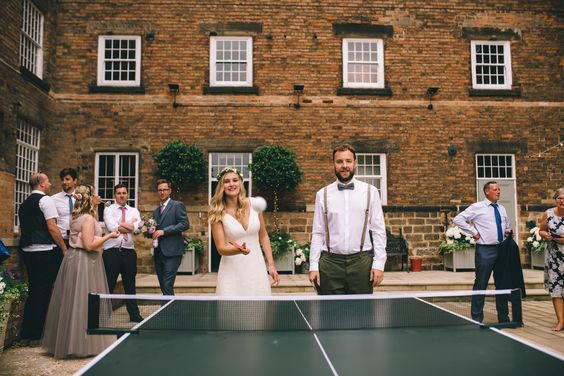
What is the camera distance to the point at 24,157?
1088 centimetres

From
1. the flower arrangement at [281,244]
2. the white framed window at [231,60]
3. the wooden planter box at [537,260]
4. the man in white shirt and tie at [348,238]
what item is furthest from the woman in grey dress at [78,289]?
the wooden planter box at [537,260]

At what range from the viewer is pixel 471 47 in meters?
13.1

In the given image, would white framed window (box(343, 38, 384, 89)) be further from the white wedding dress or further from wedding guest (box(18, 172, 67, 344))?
the white wedding dress

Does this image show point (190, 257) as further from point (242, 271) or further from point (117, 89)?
point (242, 271)

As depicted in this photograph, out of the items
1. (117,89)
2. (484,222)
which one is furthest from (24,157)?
(484,222)

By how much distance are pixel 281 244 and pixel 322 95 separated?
4350mm

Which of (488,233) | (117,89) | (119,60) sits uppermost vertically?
(119,60)

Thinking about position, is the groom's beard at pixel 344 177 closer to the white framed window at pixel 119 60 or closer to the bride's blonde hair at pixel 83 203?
the bride's blonde hair at pixel 83 203

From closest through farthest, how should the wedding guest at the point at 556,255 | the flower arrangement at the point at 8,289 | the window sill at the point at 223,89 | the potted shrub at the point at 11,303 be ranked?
the flower arrangement at the point at 8,289
the potted shrub at the point at 11,303
the wedding guest at the point at 556,255
the window sill at the point at 223,89

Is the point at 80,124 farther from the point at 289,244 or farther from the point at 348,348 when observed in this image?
the point at 348,348

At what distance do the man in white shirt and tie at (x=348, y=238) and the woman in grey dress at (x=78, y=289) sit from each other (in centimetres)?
284

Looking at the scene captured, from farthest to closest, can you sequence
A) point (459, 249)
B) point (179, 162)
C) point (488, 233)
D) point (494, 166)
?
1. point (494, 166)
2. point (459, 249)
3. point (179, 162)
4. point (488, 233)

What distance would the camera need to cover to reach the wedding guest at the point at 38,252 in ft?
19.4

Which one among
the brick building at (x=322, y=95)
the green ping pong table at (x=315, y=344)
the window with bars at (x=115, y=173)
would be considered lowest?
the green ping pong table at (x=315, y=344)
